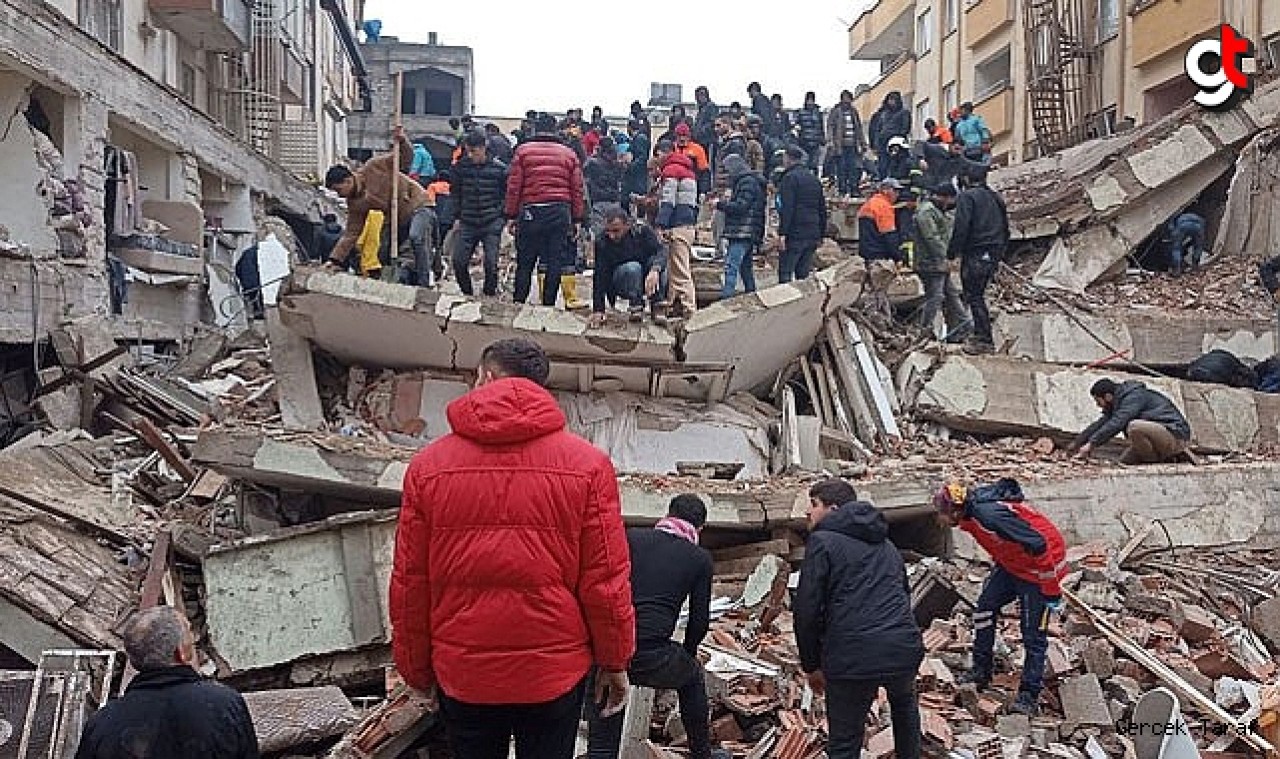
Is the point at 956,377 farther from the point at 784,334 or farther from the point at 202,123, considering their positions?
the point at 202,123

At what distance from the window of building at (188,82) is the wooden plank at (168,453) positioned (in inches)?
537

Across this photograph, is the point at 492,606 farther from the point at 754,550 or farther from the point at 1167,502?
the point at 1167,502

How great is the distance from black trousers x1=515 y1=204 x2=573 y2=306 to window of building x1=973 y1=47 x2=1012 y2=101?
67.4 ft

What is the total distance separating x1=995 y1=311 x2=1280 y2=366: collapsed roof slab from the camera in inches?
565

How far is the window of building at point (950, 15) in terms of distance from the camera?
32.4m

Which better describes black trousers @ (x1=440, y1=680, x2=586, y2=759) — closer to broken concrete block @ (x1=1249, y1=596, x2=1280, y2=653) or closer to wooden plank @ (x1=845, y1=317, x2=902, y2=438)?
broken concrete block @ (x1=1249, y1=596, x2=1280, y2=653)

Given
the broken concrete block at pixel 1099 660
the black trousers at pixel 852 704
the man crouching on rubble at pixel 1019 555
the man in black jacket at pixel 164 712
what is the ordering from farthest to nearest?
the broken concrete block at pixel 1099 660 < the man crouching on rubble at pixel 1019 555 < the black trousers at pixel 852 704 < the man in black jacket at pixel 164 712

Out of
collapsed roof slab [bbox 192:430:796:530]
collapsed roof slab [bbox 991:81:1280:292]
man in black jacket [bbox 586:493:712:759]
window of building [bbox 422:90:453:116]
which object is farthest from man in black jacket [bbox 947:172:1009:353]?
window of building [bbox 422:90:453:116]

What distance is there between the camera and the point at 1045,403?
12250mm

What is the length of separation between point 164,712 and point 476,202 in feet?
27.5

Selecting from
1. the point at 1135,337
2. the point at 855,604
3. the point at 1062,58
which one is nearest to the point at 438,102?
the point at 1062,58

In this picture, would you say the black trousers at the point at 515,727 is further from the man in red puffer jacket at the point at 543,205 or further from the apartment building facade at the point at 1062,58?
the apartment building facade at the point at 1062,58

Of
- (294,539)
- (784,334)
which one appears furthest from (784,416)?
(294,539)

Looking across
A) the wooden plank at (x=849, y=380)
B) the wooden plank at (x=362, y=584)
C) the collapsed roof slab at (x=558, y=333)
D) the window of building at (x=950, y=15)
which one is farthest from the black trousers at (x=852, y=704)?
the window of building at (x=950, y=15)
